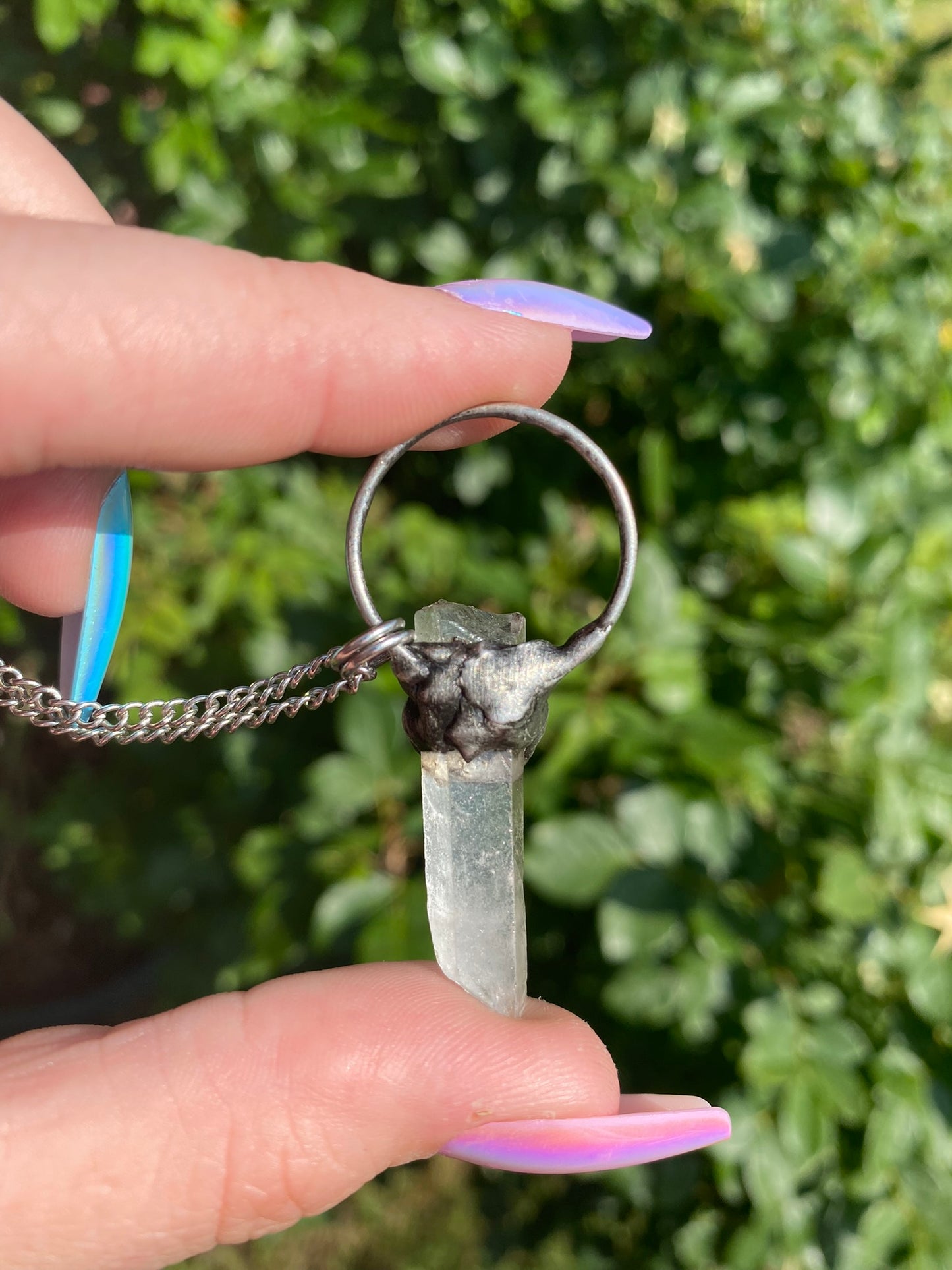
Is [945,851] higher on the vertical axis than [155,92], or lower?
lower

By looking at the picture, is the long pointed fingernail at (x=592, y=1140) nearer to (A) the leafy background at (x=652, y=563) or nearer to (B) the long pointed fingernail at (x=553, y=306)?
(A) the leafy background at (x=652, y=563)

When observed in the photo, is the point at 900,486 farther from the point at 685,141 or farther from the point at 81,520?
the point at 81,520

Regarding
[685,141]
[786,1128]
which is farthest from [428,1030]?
[685,141]

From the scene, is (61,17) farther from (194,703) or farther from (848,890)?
(848,890)

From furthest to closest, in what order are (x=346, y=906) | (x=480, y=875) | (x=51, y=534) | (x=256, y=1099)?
1. (x=346, y=906)
2. (x=51, y=534)
3. (x=480, y=875)
4. (x=256, y=1099)

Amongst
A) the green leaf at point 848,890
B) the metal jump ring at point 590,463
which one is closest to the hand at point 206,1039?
the metal jump ring at point 590,463

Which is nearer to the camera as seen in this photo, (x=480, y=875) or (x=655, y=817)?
(x=480, y=875)

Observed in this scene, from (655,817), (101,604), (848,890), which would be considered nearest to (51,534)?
(101,604)
